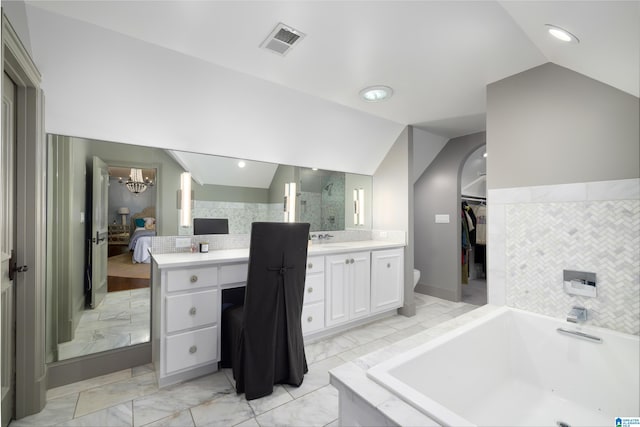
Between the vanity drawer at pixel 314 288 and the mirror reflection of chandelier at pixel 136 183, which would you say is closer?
the mirror reflection of chandelier at pixel 136 183

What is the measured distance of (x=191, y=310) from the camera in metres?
1.94

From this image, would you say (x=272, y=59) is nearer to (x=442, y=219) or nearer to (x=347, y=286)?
(x=347, y=286)

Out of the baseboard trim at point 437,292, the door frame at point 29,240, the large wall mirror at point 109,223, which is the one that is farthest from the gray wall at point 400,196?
the door frame at point 29,240

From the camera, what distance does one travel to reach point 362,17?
5.05 ft

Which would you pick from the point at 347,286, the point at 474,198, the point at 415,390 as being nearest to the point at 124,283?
the point at 347,286

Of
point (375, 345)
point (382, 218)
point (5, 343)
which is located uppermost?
point (382, 218)

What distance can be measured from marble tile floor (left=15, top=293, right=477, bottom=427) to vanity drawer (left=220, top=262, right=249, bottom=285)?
685 millimetres

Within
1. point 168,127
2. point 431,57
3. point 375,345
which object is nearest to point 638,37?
point 431,57

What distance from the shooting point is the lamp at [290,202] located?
9.87 feet

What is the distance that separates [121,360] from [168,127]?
181 centimetres

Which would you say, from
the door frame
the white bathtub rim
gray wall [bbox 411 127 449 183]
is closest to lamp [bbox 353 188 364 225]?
gray wall [bbox 411 127 449 183]

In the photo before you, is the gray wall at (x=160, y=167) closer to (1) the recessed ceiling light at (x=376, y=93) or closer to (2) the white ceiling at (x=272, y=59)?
(2) the white ceiling at (x=272, y=59)

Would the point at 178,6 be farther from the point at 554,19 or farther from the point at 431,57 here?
the point at 554,19

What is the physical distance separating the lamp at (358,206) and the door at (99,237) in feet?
8.35
